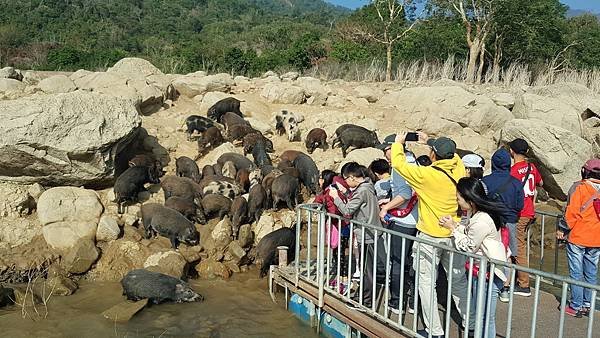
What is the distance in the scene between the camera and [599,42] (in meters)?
29.1

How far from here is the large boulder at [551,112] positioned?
56.1ft

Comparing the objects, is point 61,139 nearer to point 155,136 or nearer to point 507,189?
point 155,136

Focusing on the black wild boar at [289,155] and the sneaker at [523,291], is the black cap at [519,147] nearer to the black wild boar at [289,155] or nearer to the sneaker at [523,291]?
the sneaker at [523,291]

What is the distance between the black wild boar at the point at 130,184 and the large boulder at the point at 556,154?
33.0 feet

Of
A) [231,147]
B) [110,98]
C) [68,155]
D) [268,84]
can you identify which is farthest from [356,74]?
[68,155]

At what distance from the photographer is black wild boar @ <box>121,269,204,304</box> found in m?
8.77

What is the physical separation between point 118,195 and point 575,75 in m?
19.0

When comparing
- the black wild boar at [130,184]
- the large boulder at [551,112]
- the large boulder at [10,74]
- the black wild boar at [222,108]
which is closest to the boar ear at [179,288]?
the black wild boar at [130,184]

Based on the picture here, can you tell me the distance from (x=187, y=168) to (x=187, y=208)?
2149 mm

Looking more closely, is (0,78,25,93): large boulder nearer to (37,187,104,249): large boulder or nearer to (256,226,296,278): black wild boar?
(37,187,104,249): large boulder

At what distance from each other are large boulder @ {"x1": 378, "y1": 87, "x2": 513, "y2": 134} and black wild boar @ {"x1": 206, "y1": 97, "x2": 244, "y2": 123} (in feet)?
16.0

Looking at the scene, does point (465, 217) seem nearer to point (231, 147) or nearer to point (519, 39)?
point (231, 147)

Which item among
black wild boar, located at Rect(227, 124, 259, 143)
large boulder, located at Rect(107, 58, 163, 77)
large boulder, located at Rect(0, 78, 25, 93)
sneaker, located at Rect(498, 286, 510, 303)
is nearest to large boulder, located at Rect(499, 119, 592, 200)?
black wild boar, located at Rect(227, 124, 259, 143)

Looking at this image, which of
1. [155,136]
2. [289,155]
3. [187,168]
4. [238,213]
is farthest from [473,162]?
[155,136]
